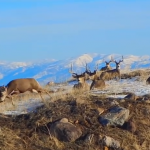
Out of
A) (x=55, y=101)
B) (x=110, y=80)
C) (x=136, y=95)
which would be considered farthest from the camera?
(x=110, y=80)

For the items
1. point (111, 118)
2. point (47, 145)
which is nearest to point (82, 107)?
point (111, 118)

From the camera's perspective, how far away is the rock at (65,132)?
16.0m

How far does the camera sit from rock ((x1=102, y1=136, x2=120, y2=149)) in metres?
15.9

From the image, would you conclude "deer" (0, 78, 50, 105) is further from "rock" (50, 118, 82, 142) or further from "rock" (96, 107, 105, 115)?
"rock" (50, 118, 82, 142)

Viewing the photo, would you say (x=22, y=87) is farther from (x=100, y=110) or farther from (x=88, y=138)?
(x=88, y=138)

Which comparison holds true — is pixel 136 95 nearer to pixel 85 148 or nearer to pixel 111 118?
pixel 111 118

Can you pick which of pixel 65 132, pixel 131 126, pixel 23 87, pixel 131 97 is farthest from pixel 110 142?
pixel 23 87

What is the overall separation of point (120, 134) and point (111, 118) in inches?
25.5

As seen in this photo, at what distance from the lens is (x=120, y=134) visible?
16.4 meters

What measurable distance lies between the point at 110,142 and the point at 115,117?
1153 mm

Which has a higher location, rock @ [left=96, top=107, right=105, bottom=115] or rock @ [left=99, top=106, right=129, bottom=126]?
rock @ [left=96, top=107, right=105, bottom=115]

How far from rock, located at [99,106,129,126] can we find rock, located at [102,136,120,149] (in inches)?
32.9

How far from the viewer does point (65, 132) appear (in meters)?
16.1

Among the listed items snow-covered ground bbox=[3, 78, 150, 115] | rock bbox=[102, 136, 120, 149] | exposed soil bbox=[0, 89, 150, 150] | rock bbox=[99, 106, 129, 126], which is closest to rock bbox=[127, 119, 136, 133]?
exposed soil bbox=[0, 89, 150, 150]
